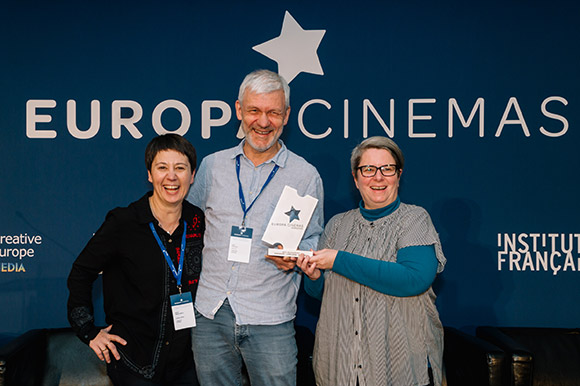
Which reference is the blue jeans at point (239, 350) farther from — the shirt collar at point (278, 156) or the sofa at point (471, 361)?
the sofa at point (471, 361)

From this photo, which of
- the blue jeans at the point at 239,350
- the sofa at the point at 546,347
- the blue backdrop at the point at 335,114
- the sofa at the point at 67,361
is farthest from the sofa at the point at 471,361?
the blue jeans at the point at 239,350

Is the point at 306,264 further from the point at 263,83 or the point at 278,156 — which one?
the point at 263,83

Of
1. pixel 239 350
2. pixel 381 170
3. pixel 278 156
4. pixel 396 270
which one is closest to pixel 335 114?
pixel 278 156

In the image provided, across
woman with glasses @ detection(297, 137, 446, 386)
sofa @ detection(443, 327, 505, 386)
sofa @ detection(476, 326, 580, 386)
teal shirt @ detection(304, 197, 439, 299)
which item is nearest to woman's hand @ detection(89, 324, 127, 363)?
woman with glasses @ detection(297, 137, 446, 386)

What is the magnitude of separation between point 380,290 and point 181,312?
2.86ft

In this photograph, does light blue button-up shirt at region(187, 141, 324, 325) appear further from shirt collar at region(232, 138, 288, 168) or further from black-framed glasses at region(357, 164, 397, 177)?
black-framed glasses at region(357, 164, 397, 177)

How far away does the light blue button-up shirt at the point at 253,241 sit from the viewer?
2.06m

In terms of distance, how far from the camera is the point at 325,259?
201cm

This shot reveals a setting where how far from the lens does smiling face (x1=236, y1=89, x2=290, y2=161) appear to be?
83.4 inches

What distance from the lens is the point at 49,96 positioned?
3.16 m

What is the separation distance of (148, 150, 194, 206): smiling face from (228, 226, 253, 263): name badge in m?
0.31

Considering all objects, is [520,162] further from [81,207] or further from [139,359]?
[81,207]

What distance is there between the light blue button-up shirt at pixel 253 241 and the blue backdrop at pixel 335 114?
99cm

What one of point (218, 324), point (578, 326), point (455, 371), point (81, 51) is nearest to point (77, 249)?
point (81, 51)
